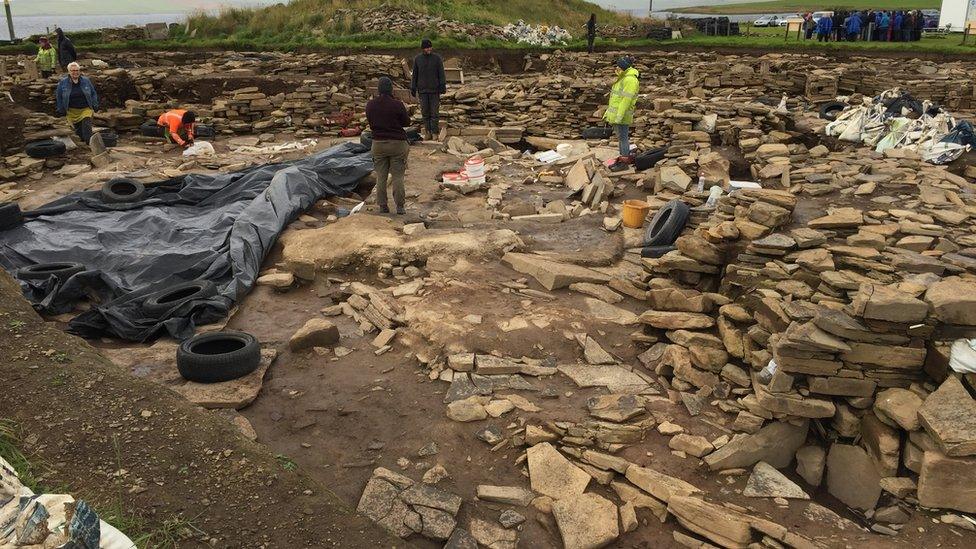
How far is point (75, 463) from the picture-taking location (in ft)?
13.2

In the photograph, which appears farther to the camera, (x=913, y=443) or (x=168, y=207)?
(x=168, y=207)

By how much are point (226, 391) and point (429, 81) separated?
11.2 meters

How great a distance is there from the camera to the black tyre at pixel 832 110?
14852 mm

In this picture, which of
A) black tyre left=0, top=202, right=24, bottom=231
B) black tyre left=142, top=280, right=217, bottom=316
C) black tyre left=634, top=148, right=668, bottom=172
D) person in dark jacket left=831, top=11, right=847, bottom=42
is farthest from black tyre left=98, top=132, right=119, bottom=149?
person in dark jacket left=831, top=11, right=847, bottom=42

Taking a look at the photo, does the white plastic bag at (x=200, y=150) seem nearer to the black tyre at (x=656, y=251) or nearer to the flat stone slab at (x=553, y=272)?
the flat stone slab at (x=553, y=272)

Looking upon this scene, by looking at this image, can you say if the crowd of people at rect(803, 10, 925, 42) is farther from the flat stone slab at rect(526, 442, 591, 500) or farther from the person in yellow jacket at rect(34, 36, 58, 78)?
the flat stone slab at rect(526, 442, 591, 500)

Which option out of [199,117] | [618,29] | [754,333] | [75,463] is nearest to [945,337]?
[754,333]

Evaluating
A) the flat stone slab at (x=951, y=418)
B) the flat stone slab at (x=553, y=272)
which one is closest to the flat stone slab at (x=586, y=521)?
the flat stone slab at (x=951, y=418)

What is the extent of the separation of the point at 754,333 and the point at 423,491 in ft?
11.2

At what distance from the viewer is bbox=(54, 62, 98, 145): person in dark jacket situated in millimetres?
14109

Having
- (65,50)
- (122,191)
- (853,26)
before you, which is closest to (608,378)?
(122,191)

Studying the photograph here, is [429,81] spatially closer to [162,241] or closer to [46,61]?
[162,241]

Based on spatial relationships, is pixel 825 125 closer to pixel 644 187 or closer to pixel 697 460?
pixel 644 187

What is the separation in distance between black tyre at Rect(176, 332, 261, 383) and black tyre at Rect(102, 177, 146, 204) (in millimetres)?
5279
